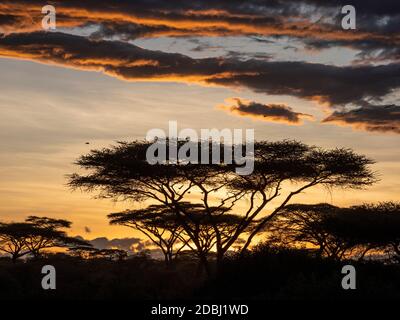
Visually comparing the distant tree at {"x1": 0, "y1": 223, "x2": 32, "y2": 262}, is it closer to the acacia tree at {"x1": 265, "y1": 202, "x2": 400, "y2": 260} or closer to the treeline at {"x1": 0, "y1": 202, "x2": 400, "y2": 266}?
the treeline at {"x1": 0, "y1": 202, "x2": 400, "y2": 266}

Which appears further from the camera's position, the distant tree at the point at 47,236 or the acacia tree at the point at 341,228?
the distant tree at the point at 47,236

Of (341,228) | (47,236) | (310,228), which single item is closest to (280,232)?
(310,228)

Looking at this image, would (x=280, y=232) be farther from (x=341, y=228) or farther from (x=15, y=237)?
(x=15, y=237)

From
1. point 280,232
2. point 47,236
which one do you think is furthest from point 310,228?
point 47,236

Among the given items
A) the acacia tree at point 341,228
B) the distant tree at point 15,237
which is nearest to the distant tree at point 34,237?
the distant tree at point 15,237

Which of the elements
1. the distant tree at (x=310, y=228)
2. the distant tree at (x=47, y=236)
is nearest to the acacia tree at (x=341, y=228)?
the distant tree at (x=310, y=228)

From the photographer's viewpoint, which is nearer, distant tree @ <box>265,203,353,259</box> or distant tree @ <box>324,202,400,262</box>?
distant tree @ <box>324,202,400,262</box>

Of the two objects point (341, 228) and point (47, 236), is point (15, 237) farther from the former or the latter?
point (341, 228)

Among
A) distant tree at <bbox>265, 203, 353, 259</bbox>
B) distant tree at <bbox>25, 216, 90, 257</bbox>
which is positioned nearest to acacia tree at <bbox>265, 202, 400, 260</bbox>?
distant tree at <bbox>265, 203, 353, 259</bbox>

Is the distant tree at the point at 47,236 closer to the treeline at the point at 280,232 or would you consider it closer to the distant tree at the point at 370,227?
the treeline at the point at 280,232

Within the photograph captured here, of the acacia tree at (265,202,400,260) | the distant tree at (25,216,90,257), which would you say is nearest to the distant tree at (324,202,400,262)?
the acacia tree at (265,202,400,260)

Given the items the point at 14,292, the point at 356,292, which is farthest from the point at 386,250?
the point at 356,292

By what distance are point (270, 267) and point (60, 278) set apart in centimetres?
2187

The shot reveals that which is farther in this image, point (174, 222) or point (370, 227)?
point (174, 222)
